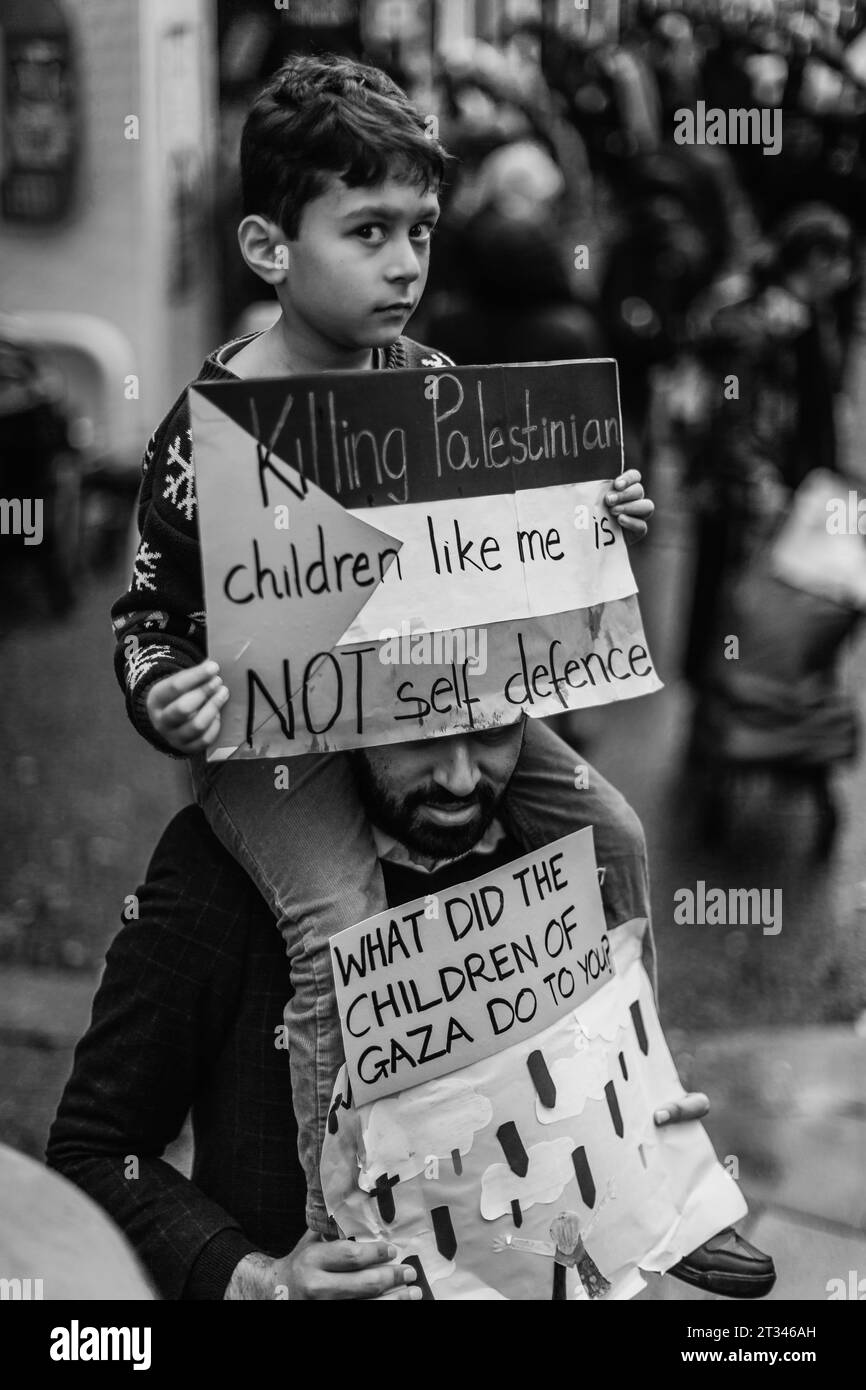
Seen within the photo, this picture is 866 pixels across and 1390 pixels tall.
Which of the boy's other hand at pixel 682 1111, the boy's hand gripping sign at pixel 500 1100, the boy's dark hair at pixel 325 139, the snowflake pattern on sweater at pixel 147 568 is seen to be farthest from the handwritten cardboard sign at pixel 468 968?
the boy's dark hair at pixel 325 139

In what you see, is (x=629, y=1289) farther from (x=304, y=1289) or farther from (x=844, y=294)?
(x=844, y=294)

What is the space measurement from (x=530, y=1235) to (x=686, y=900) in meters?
2.69

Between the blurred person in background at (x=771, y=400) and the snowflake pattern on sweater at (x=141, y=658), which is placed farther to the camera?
the blurred person in background at (x=771, y=400)

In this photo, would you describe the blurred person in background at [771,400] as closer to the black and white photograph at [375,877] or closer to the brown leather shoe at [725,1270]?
the black and white photograph at [375,877]

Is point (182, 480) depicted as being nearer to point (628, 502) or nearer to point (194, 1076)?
point (628, 502)

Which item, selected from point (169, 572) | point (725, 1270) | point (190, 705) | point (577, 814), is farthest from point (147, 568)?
point (725, 1270)

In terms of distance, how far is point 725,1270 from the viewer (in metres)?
1.96

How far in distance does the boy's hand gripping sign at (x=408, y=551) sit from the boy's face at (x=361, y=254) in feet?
0.27

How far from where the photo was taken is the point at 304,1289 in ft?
5.56

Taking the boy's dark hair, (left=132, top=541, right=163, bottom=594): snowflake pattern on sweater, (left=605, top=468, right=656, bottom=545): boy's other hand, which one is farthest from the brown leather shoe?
the boy's dark hair

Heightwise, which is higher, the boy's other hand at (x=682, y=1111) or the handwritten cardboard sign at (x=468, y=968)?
the handwritten cardboard sign at (x=468, y=968)

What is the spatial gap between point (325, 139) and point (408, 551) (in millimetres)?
430

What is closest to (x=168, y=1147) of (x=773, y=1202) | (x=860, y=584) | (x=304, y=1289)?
(x=304, y=1289)

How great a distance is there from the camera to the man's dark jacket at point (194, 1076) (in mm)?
1777
